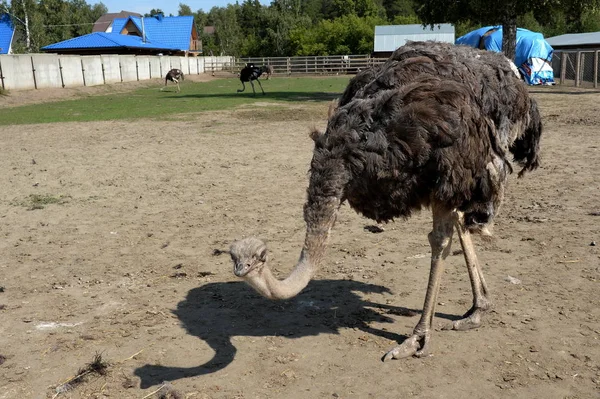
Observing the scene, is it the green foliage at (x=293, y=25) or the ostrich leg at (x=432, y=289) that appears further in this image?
the green foliage at (x=293, y=25)

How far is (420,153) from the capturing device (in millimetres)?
3363

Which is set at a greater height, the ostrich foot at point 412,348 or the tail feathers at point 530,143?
the tail feathers at point 530,143

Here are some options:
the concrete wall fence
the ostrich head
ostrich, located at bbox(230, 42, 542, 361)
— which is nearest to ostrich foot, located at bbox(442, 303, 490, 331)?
ostrich, located at bbox(230, 42, 542, 361)

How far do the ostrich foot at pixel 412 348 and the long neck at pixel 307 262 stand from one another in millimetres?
864

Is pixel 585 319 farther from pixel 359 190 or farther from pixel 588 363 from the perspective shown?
pixel 359 190

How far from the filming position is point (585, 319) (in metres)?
4.12

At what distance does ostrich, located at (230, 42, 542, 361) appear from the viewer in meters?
3.37

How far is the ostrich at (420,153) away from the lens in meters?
3.37

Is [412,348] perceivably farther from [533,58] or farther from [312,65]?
[312,65]

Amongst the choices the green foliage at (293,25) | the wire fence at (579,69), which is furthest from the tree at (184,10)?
the wire fence at (579,69)

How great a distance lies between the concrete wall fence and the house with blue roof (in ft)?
25.6

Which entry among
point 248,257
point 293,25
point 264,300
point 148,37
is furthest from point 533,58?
point 148,37

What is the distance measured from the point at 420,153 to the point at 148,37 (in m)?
60.5

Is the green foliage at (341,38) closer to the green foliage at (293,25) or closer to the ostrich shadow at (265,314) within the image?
the green foliage at (293,25)
